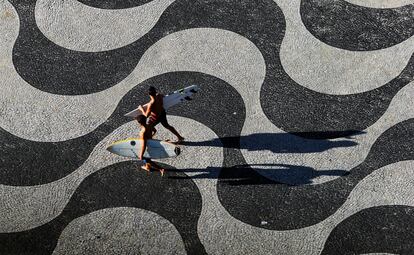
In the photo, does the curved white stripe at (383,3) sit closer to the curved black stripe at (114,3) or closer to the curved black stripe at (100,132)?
the curved black stripe at (100,132)

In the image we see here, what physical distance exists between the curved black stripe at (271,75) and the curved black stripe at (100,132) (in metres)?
0.52

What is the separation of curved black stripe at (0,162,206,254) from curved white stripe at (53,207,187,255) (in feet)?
0.27

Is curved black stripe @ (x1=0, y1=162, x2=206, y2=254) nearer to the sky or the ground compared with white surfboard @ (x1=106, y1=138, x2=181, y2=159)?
nearer to the ground

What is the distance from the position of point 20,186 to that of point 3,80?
77.7 inches

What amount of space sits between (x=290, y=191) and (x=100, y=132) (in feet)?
9.54

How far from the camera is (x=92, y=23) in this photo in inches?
372

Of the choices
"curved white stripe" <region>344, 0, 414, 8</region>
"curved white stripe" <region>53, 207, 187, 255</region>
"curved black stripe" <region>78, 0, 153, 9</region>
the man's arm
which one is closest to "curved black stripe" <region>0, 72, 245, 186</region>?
"curved white stripe" <region>53, 207, 187, 255</region>

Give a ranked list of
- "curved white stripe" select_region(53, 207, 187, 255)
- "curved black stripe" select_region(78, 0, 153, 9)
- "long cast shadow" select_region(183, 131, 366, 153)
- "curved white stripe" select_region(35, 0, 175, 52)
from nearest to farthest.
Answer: "curved white stripe" select_region(53, 207, 187, 255) < "long cast shadow" select_region(183, 131, 366, 153) < "curved white stripe" select_region(35, 0, 175, 52) < "curved black stripe" select_region(78, 0, 153, 9)

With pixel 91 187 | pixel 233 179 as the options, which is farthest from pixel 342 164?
pixel 91 187

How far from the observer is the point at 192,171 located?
26.0 ft

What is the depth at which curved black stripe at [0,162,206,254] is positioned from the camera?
7.46m

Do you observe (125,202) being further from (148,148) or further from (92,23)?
(92,23)

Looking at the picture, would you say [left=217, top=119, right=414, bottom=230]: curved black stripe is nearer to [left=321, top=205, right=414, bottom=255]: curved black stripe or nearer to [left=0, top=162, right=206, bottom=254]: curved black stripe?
[left=321, top=205, right=414, bottom=255]: curved black stripe

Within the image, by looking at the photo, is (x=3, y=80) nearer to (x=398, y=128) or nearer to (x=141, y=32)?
(x=141, y=32)
